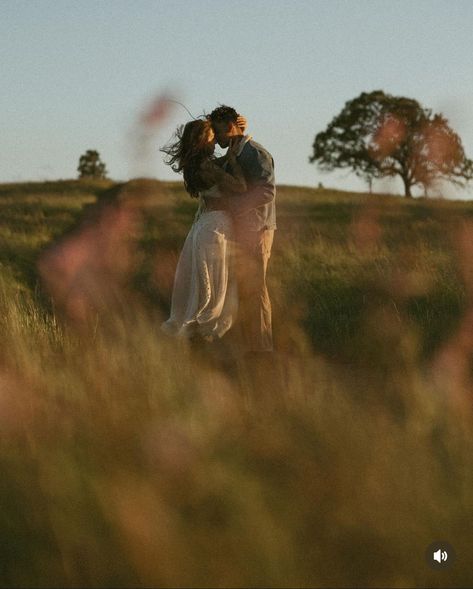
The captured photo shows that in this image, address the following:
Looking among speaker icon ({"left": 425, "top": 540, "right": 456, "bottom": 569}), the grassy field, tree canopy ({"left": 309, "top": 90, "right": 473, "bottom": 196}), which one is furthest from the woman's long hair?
tree canopy ({"left": 309, "top": 90, "right": 473, "bottom": 196})

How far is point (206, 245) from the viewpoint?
862 cm

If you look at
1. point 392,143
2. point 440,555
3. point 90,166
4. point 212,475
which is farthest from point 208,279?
point 90,166

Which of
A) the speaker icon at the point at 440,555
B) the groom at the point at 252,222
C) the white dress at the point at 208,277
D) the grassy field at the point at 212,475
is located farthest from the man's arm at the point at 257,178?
the speaker icon at the point at 440,555

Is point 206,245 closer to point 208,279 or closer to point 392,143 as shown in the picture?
point 208,279

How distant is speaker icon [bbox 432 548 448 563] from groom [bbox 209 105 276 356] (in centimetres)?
528

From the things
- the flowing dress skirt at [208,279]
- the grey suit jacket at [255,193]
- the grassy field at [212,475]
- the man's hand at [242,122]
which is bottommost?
the grassy field at [212,475]

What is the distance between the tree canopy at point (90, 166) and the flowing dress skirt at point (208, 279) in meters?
92.3

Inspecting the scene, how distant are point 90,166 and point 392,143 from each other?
43.7 metres

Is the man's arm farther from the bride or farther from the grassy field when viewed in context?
the grassy field

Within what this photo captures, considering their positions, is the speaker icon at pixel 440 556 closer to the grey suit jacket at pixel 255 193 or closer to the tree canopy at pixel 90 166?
the grey suit jacket at pixel 255 193

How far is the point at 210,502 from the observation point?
11.5 ft

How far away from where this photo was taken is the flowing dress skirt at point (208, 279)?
28.2ft

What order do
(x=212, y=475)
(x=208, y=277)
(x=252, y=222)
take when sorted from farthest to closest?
(x=208, y=277) → (x=252, y=222) → (x=212, y=475)

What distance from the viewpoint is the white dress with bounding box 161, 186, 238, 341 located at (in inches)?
339
